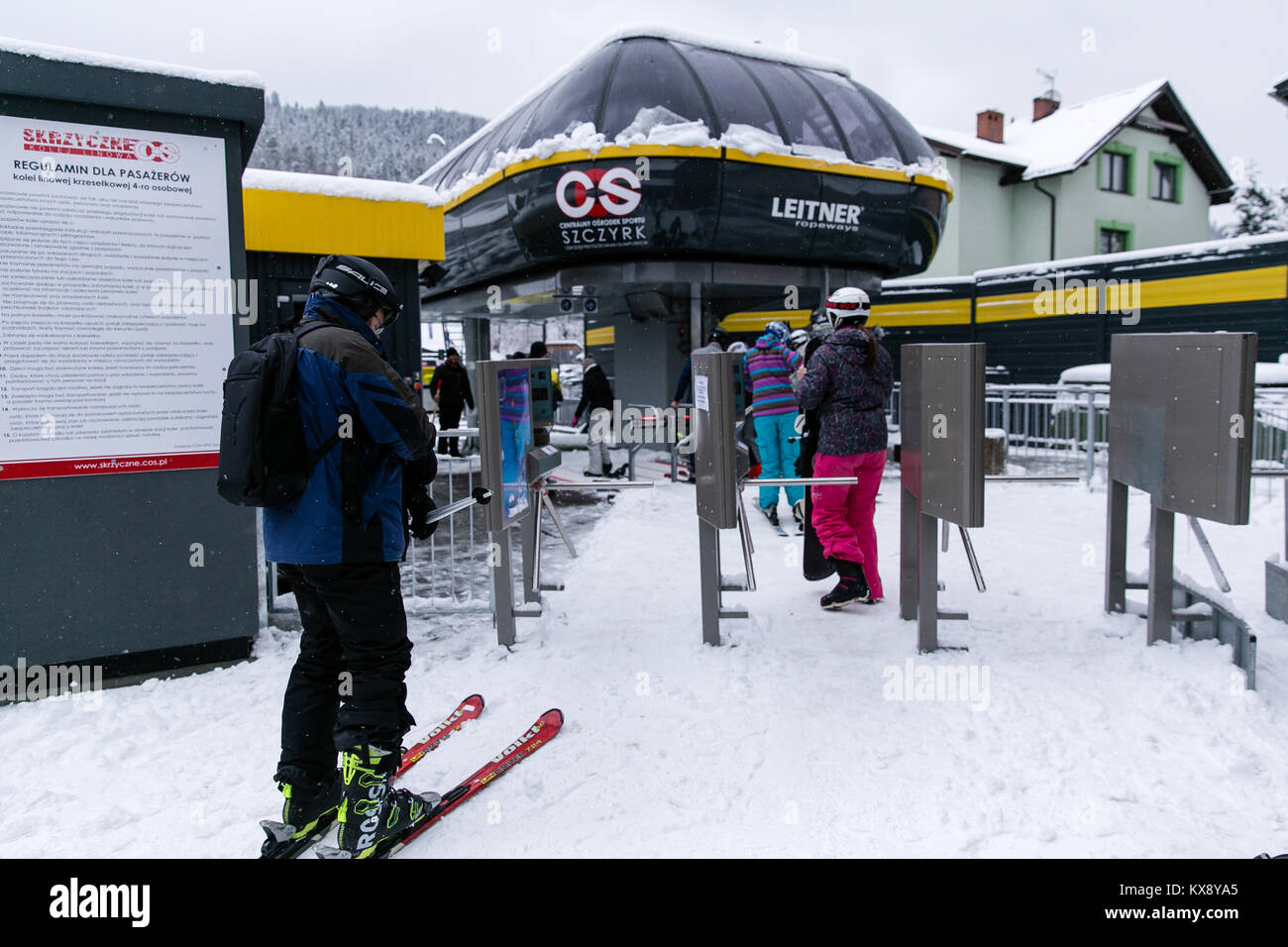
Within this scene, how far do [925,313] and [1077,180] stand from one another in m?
11.3

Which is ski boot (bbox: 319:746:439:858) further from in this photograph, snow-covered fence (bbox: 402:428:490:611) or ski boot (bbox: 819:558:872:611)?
ski boot (bbox: 819:558:872:611)

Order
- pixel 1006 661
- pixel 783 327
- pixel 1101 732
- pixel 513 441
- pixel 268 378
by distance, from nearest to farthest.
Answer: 1. pixel 268 378
2. pixel 1101 732
3. pixel 1006 661
4. pixel 513 441
5. pixel 783 327

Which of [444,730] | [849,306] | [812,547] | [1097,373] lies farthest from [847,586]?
[1097,373]

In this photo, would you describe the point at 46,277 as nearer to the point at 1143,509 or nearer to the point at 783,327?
the point at 783,327

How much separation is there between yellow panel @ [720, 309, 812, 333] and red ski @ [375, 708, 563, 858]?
1472 centimetres

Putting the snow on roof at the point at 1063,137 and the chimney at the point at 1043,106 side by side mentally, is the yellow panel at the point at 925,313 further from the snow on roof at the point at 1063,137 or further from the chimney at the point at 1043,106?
the chimney at the point at 1043,106

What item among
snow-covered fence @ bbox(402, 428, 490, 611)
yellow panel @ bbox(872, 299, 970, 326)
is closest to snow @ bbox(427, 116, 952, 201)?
snow-covered fence @ bbox(402, 428, 490, 611)

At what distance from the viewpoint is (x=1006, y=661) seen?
14.4 feet

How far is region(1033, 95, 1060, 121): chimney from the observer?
2966 centimetres

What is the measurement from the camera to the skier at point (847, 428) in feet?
17.0

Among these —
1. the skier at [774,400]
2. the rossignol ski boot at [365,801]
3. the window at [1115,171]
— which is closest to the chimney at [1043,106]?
the window at [1115,171]
